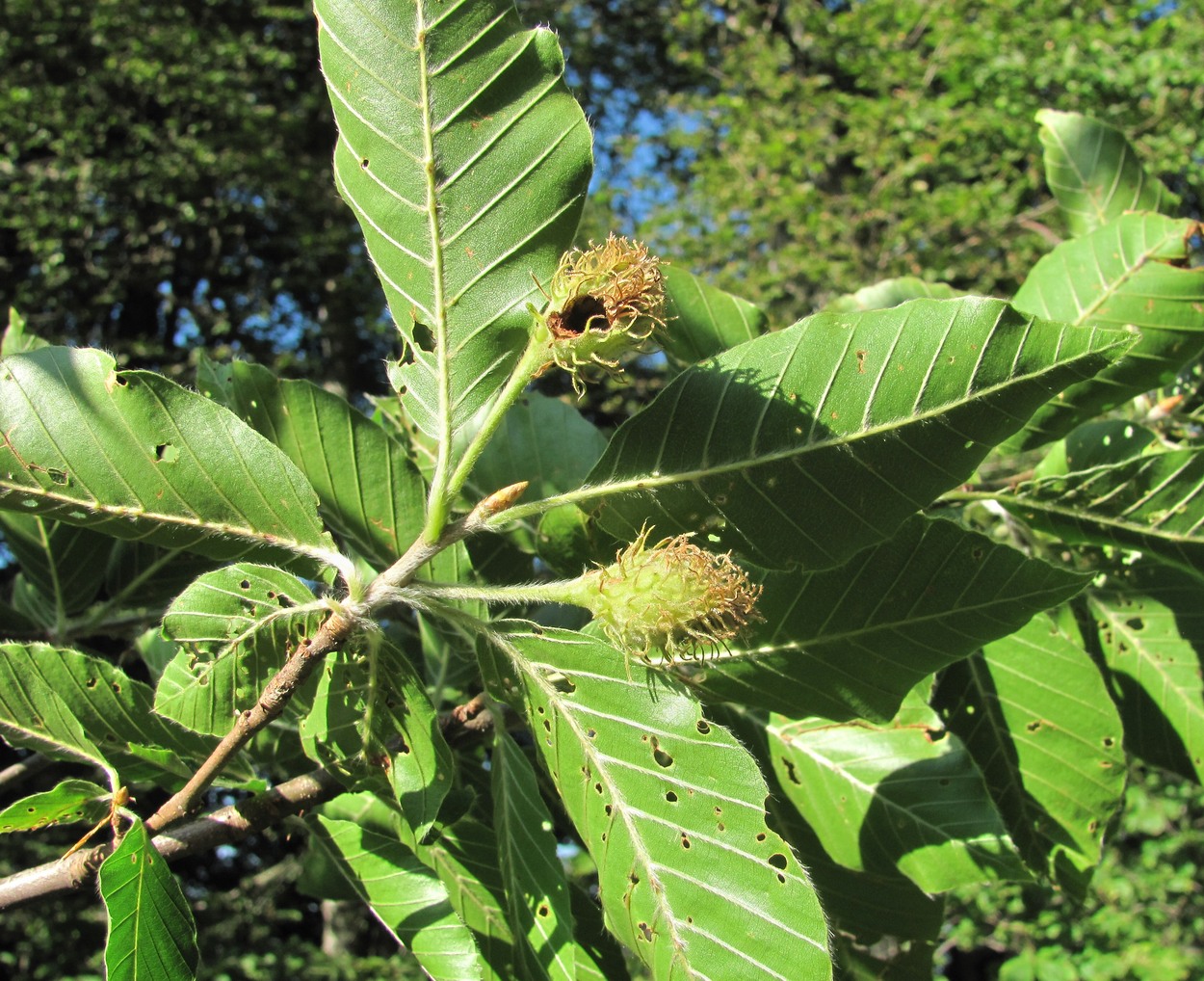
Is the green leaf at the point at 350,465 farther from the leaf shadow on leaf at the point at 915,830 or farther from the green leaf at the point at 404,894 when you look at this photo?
the leaf shadow on leaf at the point at 915,830

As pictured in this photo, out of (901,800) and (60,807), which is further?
(901,800)

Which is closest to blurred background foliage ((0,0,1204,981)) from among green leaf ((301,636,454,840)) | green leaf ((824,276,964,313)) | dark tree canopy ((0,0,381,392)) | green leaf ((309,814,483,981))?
dark tree canopy ((0,0,381,392))

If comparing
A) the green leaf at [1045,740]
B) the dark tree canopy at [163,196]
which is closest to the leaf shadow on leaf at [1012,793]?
the green leaf at [1045,740]

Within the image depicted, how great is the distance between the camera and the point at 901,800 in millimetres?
1027

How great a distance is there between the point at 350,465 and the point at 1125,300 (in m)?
0.95

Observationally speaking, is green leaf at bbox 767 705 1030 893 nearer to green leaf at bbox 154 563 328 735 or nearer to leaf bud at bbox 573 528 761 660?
leaf bud at bbox 573 528 761 660

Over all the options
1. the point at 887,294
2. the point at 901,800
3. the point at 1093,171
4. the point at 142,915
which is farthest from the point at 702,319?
the point at 142,915

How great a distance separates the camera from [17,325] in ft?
4.05

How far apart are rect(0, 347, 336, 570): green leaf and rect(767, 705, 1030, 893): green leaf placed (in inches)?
24.0

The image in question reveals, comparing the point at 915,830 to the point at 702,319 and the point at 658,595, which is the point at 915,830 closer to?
the point at 658,595

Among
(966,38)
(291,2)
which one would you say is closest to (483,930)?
(966,38)

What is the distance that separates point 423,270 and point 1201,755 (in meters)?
1.15

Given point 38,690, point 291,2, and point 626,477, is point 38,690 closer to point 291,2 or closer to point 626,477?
point 626,477

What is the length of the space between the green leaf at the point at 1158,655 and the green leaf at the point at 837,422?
2.46 ft
